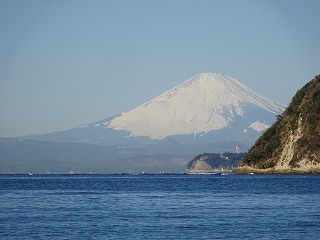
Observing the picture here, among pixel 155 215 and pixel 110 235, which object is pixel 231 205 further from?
pixel 110 235

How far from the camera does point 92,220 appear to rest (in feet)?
225

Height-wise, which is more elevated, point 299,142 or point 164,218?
point 299,142

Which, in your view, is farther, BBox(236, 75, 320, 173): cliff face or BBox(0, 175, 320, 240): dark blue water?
BBox(236, 75, 320, 173): cliff face

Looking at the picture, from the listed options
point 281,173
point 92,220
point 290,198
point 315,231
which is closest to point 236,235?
point 315,231

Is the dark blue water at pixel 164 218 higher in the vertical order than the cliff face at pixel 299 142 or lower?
lower

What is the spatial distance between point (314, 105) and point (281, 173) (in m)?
16.2

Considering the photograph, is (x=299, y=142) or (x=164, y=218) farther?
(x=299, y=142)

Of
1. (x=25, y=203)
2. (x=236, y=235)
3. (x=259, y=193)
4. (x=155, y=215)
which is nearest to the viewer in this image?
(x=236, y=235)

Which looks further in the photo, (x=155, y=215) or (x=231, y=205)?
(x=231, y=205)

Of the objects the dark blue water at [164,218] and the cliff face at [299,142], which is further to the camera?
the cliff face at [299,142]

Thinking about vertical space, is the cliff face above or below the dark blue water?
above

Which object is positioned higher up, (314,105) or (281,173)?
(314,105)

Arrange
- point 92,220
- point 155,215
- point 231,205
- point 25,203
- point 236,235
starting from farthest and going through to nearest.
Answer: point 25,203
point 231,205
point 155,215
point 92,220
point 236,235

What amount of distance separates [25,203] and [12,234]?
3223 centimetres
